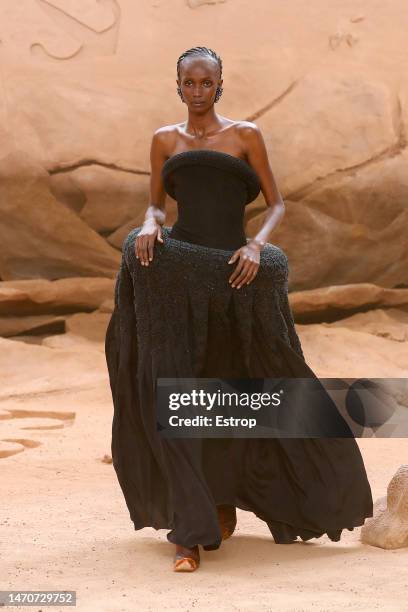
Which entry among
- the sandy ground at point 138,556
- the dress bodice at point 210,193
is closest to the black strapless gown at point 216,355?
the dress bodice at point 210,193

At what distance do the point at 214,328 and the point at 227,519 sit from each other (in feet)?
2.28

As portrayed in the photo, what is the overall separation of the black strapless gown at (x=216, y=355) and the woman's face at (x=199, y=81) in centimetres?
17

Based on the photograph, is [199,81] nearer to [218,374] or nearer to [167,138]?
[167,138]

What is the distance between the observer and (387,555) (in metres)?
3.37

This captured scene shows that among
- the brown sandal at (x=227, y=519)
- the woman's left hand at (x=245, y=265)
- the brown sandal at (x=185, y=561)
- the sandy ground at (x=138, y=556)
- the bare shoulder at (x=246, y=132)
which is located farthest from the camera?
the brown sandal at (x=227, y=519)

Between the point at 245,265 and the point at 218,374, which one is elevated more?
the point at 245,265

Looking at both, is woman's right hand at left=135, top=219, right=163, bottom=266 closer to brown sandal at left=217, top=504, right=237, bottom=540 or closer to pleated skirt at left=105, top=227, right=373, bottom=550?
pleated skirt at left=105, top=227, right=373, bottom=550

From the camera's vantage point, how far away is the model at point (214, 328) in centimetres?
Answer: 343

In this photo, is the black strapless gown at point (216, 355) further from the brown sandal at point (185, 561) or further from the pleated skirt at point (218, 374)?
the brown sandal at point (185, 561)

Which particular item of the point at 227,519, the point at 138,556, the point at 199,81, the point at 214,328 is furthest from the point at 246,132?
the point at 138,556

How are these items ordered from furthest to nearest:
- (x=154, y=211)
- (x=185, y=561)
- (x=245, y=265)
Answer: (x=154, y=211)
(x=245, y=265)
(x=185, y=561)

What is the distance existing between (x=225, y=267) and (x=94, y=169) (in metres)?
4.88

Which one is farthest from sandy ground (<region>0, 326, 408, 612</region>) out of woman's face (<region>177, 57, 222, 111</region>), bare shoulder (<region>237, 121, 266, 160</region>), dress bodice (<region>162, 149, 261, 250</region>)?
woman's face (<region>177, 57, 222, 111</region>)

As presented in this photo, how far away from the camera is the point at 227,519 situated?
3654 millimetres
